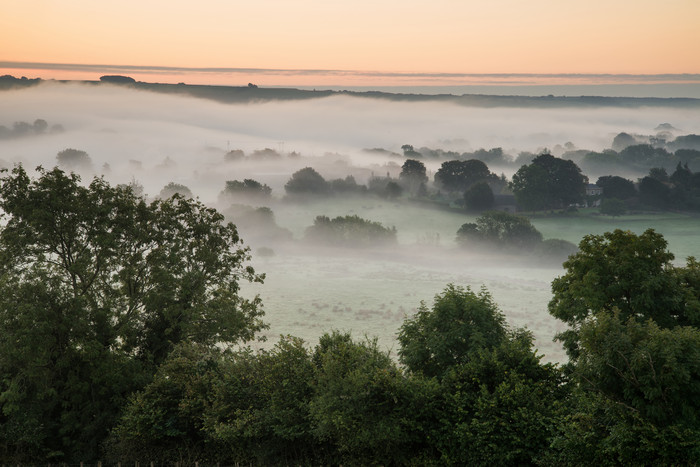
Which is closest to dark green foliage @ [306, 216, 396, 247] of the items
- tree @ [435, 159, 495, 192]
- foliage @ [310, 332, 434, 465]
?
tree @ [435, 159, 495, 192]

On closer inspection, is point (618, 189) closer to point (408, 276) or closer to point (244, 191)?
point (408, 276)

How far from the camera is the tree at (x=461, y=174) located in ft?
614

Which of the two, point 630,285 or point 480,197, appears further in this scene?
point 480,197

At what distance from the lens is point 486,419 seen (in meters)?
21.2

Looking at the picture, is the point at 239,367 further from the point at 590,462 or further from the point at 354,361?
the point at 590,462

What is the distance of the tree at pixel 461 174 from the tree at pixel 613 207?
43.7 meters

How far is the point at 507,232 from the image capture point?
433 feet

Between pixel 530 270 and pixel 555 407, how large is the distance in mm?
114727

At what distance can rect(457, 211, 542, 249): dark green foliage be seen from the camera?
434 ft

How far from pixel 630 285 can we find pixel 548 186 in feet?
450

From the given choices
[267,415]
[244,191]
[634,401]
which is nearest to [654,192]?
[244,191]

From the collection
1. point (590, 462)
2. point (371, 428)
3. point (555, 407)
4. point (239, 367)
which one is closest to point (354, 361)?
point (371, 428)

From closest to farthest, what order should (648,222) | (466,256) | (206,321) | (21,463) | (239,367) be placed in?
(21,463), (239,367), (206,321), (466,256), (648,222)

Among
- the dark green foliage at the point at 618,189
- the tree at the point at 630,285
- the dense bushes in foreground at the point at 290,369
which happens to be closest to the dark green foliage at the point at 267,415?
the dense bushes in foreground at the point at 290,369
